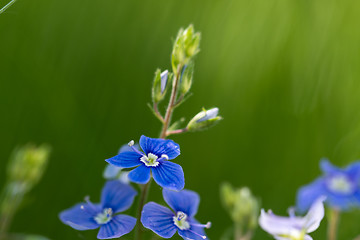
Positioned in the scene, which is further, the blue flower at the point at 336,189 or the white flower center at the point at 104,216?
the blue flower at the point at 336,189

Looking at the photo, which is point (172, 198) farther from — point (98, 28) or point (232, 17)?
point (232, 17)

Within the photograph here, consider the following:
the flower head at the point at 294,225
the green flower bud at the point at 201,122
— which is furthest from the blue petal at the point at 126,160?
the flower head at the point at 294,225

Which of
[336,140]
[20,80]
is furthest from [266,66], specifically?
[20,80]

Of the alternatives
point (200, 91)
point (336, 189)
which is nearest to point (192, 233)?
point (336, 189)

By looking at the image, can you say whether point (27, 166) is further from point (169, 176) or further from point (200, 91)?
point (200, 91)

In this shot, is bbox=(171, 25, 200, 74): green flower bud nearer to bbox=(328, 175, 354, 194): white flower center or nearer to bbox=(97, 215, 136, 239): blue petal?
bbox=(97, 215, 136, 239): blue petal

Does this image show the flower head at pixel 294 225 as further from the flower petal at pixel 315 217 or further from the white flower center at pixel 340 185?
the white flower center at pixel 340 185
